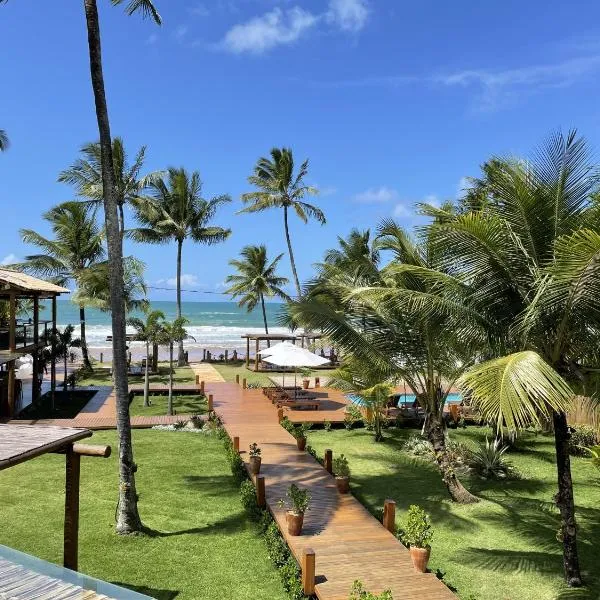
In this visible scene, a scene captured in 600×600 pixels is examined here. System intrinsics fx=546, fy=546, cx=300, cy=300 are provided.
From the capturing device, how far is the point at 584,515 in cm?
Result: 1077

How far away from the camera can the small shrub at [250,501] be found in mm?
10037

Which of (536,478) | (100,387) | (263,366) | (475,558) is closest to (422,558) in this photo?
(475,558)

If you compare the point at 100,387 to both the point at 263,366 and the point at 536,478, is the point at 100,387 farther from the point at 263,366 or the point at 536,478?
the point at 536,478

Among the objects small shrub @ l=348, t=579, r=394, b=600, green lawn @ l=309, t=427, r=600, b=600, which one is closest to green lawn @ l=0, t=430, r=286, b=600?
small shrub @ l=348, t=579, r=394, b=600

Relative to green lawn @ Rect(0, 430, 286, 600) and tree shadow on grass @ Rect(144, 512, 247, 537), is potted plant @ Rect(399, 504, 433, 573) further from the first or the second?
tree shadow on grass @ Rect(144, 512, 247, 537)

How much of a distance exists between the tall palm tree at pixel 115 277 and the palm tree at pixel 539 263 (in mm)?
5198

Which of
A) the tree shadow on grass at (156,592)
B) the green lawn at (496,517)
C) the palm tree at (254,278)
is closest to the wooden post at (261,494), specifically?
the green lawn at (496,517)

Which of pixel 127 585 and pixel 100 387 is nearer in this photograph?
pixel 127 585

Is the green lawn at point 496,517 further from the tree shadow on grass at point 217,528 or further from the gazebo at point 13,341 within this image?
the gazebo at point 13,341

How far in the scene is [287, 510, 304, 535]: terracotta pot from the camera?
8.53 meters

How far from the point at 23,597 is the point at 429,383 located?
27.1 feet

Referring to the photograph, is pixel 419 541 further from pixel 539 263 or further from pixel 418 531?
pixel 539 263

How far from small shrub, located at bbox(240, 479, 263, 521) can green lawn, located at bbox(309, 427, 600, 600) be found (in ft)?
7.68

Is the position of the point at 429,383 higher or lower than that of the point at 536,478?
higher
